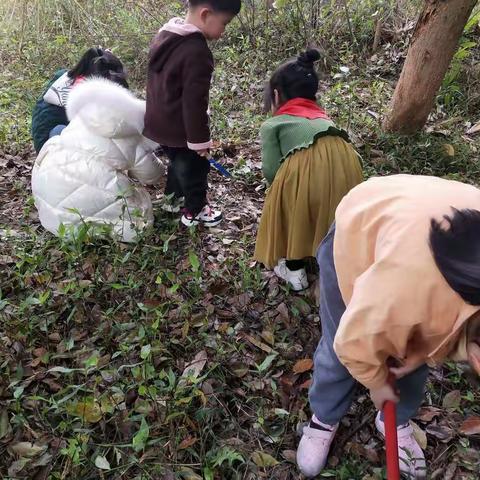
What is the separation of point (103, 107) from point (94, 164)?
0.34 metres

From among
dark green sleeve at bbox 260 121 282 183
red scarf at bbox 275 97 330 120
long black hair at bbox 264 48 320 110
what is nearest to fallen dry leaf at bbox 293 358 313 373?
dark green sleeve at bbox 260 121 282 183

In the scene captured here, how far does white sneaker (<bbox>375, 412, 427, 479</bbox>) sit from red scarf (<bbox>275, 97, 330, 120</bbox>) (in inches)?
61.7

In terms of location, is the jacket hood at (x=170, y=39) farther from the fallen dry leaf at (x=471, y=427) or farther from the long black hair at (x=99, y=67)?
the fallen dry leaf at (x=471, y=427)

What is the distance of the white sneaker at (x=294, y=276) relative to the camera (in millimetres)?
2758

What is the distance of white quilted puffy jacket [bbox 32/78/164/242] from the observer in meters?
2.78

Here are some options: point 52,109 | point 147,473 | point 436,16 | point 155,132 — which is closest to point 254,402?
point 147,473

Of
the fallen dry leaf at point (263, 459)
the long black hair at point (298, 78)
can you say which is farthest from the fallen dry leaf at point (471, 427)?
the long black hair at point (298, 78)

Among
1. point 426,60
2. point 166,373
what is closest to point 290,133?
point 166,373

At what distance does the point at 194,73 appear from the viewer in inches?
105

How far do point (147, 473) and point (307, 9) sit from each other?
17.7 feet

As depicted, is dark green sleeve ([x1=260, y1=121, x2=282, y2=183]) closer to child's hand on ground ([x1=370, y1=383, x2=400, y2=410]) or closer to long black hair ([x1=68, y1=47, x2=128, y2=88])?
long black hair ([x1=68, y1=47, x2=128, y2=88])

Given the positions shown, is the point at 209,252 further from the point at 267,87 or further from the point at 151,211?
the point at 267,87

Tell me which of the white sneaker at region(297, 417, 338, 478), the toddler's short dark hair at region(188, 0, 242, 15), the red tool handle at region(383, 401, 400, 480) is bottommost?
the white sneaker at region(297, 417, 338, 478)

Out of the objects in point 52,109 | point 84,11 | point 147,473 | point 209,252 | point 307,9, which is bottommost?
point 147,473
